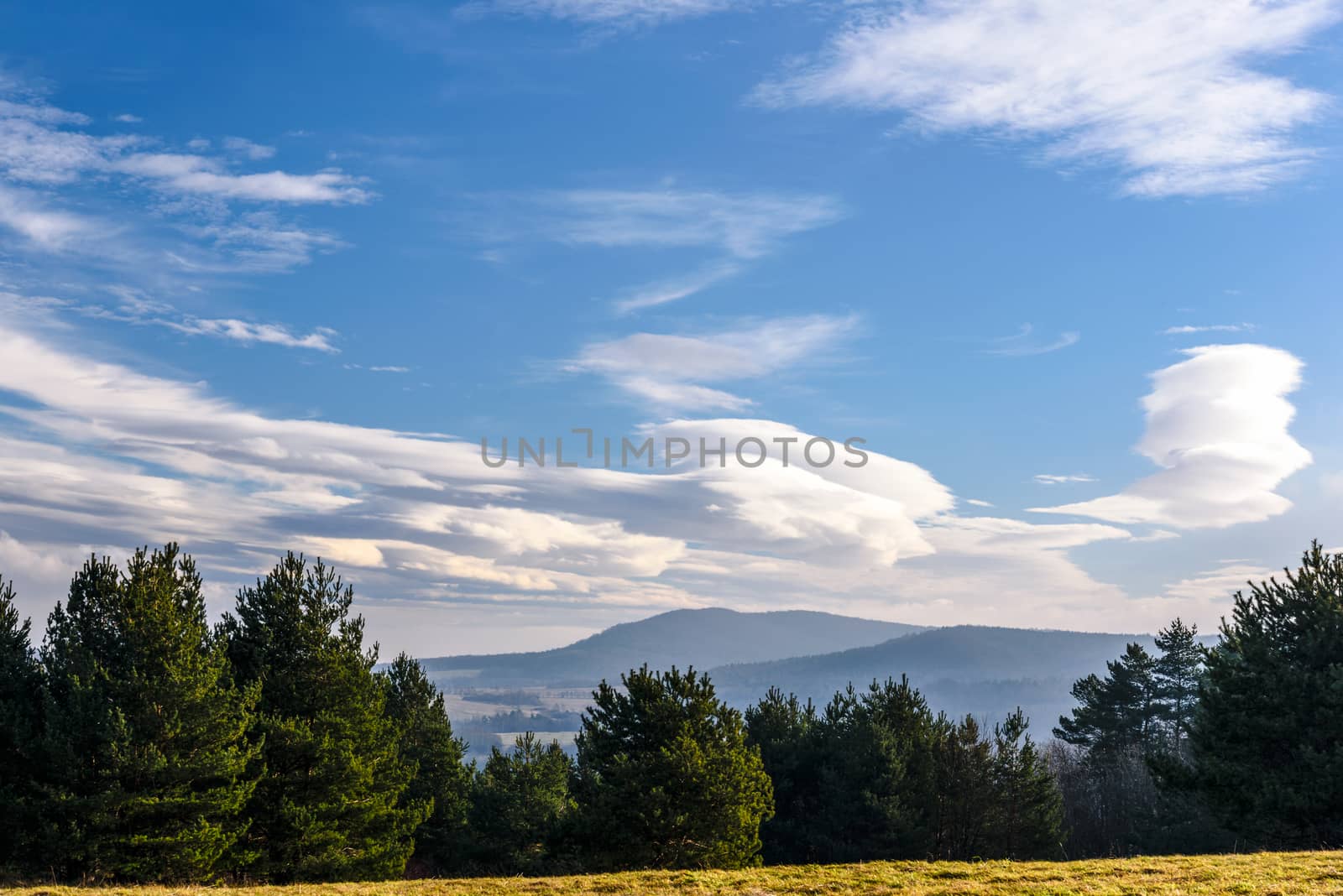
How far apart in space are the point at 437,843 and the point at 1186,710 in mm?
52881

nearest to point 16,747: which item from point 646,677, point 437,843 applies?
point 646,677

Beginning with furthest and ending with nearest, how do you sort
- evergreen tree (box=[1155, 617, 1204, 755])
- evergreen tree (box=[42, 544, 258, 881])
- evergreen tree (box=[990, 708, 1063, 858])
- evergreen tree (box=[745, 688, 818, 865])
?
evergreen tree (box=[1155, 617, 1204, 755]), evergreen tree (box=[745, 688, 818, 865]), evergreen tree (box=[990, 708, 1063, 858]), evergreen tree (box=[42, 544, 258, 881])

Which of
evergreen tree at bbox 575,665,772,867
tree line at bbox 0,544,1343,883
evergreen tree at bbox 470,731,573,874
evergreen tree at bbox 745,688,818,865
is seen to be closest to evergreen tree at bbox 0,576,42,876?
tree line at bbox 0,544,1343,883

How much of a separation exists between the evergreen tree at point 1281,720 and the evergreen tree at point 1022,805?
12.2 m

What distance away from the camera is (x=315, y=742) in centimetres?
3203

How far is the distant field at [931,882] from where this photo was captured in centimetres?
1864

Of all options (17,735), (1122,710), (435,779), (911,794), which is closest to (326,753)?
(17,735)

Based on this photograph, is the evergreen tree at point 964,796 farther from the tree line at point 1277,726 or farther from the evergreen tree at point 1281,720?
the evergreen tree at point 1281,720

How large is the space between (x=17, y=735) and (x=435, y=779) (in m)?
24.9

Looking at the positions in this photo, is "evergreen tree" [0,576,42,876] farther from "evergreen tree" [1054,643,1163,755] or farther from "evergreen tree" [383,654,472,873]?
"evergreen tree" [1054,643,1163,755]

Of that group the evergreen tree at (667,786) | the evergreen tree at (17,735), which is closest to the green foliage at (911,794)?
the evergreen tree at (667,786)

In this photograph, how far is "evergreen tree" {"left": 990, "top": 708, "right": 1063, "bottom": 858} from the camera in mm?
45281

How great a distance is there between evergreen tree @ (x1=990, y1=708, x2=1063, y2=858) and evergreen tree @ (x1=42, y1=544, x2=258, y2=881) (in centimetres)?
3390

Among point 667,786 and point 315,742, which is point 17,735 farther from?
point 667,786
